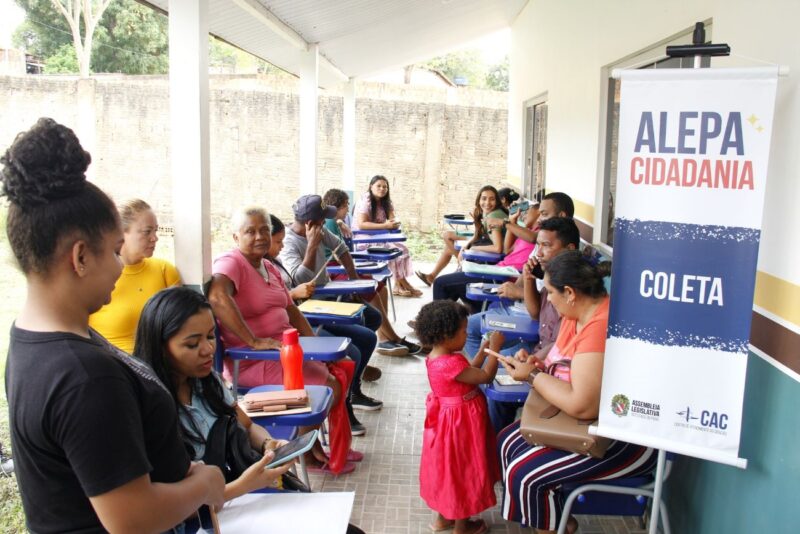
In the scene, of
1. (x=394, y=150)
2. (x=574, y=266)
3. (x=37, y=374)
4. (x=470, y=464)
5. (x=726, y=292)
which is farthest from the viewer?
(x=394, y=150)

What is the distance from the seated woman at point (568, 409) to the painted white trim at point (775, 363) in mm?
450

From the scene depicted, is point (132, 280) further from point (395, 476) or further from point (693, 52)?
point (693, 52)

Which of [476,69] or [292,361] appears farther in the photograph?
[476,69]

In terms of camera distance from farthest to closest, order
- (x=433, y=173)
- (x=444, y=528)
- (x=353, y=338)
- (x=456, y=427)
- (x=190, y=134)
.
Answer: (x=433, y=173) → (x=353, y=338) → (x=190, y=134) → (x=444, y=528) → (x=456, y=427)

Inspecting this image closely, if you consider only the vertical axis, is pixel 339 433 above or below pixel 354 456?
above

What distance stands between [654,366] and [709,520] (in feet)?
2.32

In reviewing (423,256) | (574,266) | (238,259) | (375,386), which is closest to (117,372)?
(574,266)

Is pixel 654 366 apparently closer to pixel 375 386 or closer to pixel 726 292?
pixel 726 292

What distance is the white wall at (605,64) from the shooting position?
1.86 meters

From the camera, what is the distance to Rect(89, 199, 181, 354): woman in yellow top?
8.66ft

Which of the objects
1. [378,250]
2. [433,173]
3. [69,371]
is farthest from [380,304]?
[433,173]

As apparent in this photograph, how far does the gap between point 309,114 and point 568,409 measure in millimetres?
4687

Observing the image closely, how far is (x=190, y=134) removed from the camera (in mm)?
2932

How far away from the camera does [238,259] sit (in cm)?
300
